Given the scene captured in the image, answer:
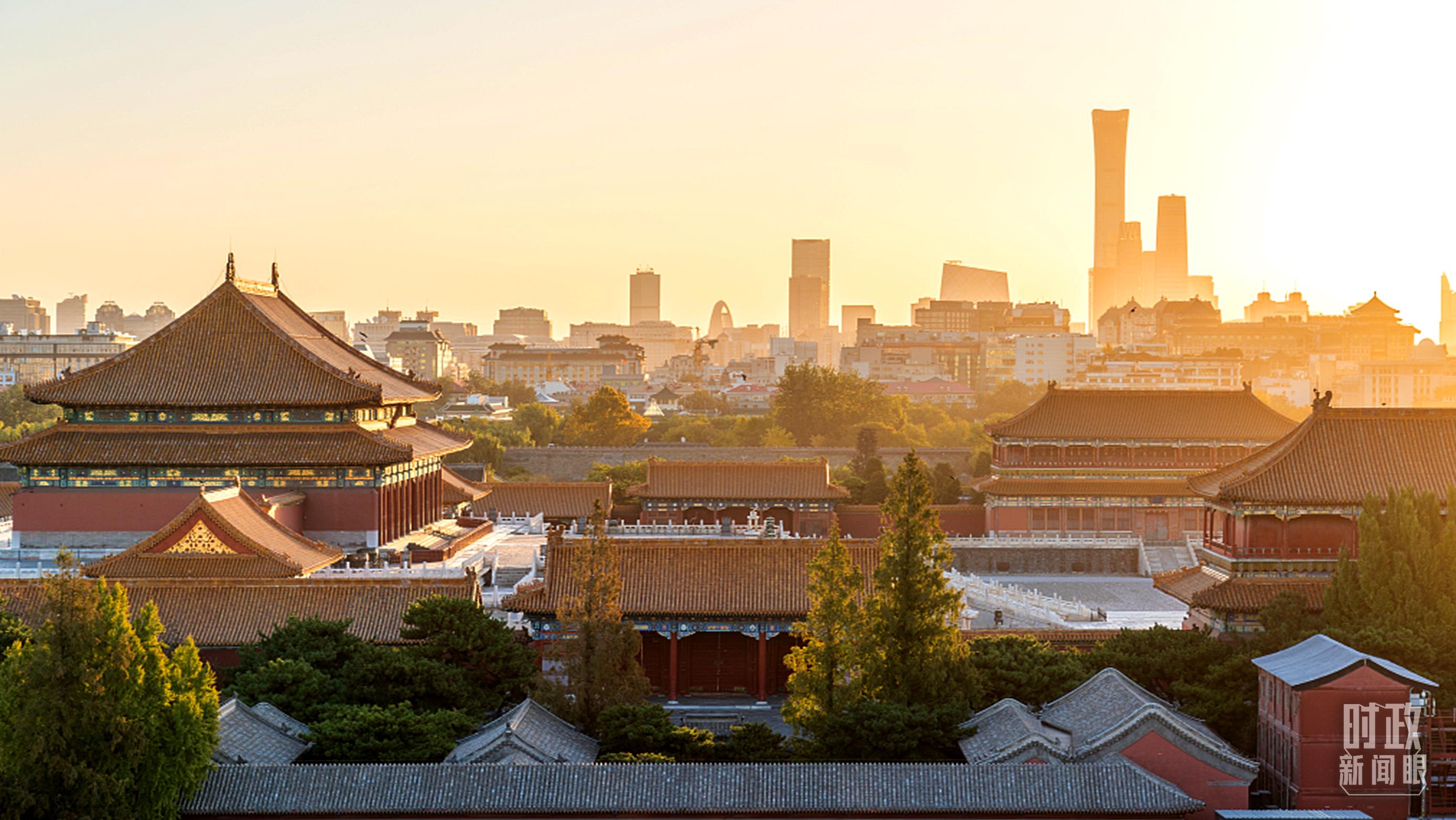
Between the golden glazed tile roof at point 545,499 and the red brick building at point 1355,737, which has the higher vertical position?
the golden glazed tile roof at point 545,499

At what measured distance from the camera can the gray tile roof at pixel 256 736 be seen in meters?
24.5

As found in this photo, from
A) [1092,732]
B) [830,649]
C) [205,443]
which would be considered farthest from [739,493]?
[1092,732]

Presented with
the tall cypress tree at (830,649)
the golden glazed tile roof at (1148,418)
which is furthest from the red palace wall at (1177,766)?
the golden glazed tile roof at (1148,418)

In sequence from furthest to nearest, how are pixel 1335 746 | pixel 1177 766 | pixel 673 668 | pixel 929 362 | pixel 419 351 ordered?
pixel 419 351 → pixel 929 362 → pixel 673 668 → pixel 1335 746 → pixel 1177 766

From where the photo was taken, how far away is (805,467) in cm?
5919

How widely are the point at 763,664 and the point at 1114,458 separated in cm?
3045

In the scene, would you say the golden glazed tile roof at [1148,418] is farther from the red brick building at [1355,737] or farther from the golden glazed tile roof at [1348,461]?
the red brick building at [1355,737]

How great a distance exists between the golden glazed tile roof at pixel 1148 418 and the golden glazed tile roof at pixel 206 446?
2607 cm

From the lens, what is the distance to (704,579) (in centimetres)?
3297

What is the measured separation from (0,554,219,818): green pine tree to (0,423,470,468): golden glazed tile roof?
19.9 m

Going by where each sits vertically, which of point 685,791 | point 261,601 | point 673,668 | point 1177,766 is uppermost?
point 261,601

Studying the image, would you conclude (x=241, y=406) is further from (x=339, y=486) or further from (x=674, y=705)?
(x=674, y=705)

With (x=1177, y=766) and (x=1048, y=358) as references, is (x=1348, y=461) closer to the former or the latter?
(x=1177, y=766)

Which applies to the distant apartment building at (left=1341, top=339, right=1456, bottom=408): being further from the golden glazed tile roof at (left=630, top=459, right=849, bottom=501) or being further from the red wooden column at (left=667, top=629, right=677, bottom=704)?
the red wooden column at (left=667, top=629, right=677, bottom=704)
